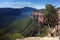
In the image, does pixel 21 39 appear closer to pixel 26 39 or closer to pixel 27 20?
pixel 26 39

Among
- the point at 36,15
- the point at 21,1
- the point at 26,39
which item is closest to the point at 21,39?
the point at 26,39

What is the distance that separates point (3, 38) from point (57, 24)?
88 centimetres

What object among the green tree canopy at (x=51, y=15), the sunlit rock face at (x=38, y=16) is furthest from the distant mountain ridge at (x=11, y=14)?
the green tree canopy at (x=51, y=15)

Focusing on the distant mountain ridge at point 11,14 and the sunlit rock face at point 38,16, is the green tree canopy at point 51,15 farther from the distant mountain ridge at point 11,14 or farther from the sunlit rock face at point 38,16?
the distant mountain ridge at point 11,14

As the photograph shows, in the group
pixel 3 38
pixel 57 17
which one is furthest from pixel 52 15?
pixel 3 38

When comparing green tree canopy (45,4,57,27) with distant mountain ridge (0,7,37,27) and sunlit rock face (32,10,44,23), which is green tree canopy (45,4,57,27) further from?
distant mountain ridge (0,7,37,27)

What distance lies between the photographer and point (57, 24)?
261 cm

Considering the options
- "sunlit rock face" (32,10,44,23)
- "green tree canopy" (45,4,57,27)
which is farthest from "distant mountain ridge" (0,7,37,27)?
"green tree canopy" (45,4,57,27)

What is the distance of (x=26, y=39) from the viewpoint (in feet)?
8.36

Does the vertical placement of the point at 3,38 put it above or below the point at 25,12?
below

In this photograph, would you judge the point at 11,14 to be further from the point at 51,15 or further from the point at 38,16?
the point at 51,15

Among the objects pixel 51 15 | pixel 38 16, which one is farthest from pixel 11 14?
pixel 51 15

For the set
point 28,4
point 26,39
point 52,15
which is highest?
point 28,4

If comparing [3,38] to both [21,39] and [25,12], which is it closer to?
[21,39]
